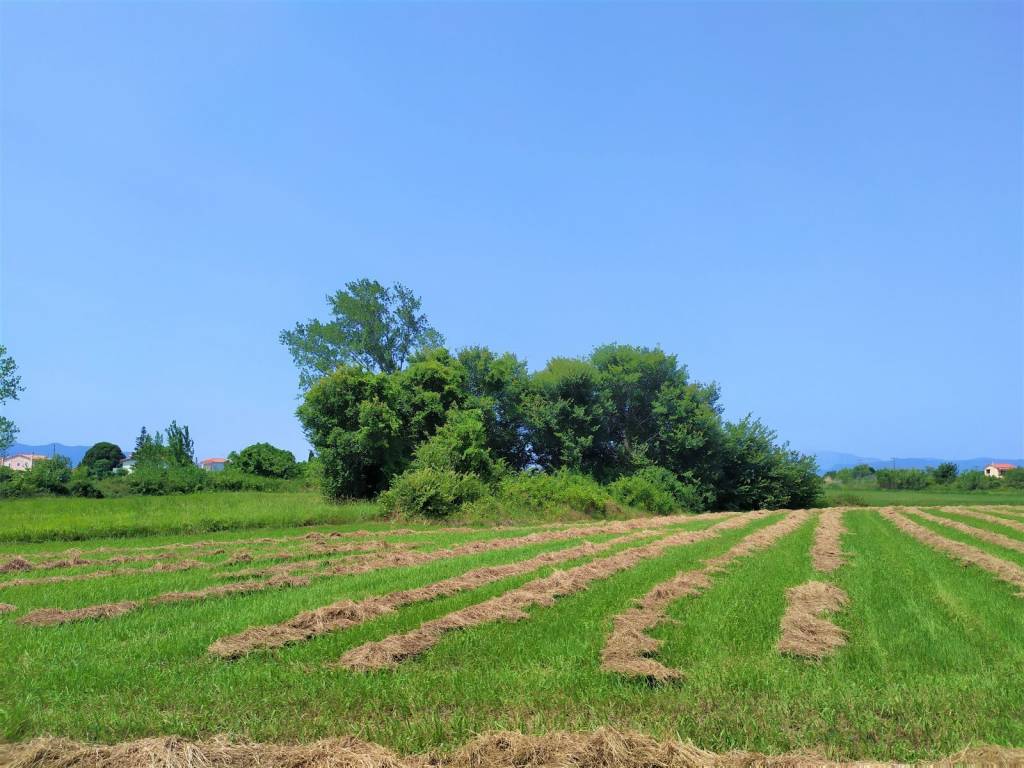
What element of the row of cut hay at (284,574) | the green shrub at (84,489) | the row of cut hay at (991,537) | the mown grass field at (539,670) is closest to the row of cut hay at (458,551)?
the row of cut hay at (284,574)

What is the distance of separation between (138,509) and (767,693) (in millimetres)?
29216

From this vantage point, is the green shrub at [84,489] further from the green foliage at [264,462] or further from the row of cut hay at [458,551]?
the row of cut hay at [458,551]

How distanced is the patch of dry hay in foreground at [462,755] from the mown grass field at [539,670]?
0.31 meters

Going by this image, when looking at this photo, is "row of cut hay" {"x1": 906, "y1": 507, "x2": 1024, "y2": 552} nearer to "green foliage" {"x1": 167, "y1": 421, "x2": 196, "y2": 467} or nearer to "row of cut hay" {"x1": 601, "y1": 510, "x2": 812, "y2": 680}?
"row of cut hay" {"x1": 601, "y1": 510, "x2": 812, "y2": 680}

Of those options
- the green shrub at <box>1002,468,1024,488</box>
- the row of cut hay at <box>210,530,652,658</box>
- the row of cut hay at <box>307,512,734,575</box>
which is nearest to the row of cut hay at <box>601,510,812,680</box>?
the row of cut hay at <box>210,530,652,658</box>

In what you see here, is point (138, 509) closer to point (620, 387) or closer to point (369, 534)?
point (369, 534)

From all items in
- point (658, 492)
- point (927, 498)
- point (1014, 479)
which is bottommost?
point (927, 498)

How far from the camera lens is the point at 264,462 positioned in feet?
217

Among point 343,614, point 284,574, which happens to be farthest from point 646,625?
point 284,574

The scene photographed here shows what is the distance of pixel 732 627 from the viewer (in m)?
8.48

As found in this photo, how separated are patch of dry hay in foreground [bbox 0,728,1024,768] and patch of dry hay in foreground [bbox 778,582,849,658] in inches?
→ 108

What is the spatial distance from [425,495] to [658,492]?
20.9 metres

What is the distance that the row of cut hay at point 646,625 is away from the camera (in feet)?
21.8

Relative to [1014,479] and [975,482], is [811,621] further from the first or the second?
[1014,479]
